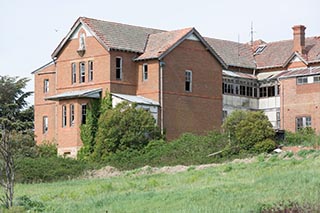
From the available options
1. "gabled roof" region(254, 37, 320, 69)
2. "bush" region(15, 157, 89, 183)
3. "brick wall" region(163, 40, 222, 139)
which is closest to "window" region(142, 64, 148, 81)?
"brick wall" region(163, 40, 222, 139)

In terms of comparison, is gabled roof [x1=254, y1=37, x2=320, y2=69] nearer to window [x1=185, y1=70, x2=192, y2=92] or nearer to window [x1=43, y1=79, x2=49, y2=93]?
window [x1=185, y1=70, x2=192, y2=92]

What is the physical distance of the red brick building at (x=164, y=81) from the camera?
61812 mm

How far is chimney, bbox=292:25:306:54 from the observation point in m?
70.4

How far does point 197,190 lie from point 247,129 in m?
21.5

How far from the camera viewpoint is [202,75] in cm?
6469

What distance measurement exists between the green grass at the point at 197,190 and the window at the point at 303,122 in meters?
16.5

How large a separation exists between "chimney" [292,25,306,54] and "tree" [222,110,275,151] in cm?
1467

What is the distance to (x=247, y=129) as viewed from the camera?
55.5 metres

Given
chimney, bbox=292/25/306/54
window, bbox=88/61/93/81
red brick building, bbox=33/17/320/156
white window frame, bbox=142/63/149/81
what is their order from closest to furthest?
1. red brick building, bbox=33/17/320/156
2. white window frame, bbox=142/63/149/81
3. window, bbox=88/61/93/81
4. chimney, bbox=292/25/306/54

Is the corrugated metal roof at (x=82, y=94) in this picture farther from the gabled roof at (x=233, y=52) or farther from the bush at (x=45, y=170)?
the gabled roof at (x=233, y=52)

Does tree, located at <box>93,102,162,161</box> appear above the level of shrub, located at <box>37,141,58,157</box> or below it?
above

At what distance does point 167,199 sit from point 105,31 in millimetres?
31958

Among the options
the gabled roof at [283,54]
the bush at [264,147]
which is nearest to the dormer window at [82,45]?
the bush at [264,147]

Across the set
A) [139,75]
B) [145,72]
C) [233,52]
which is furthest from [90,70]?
[233,52]
